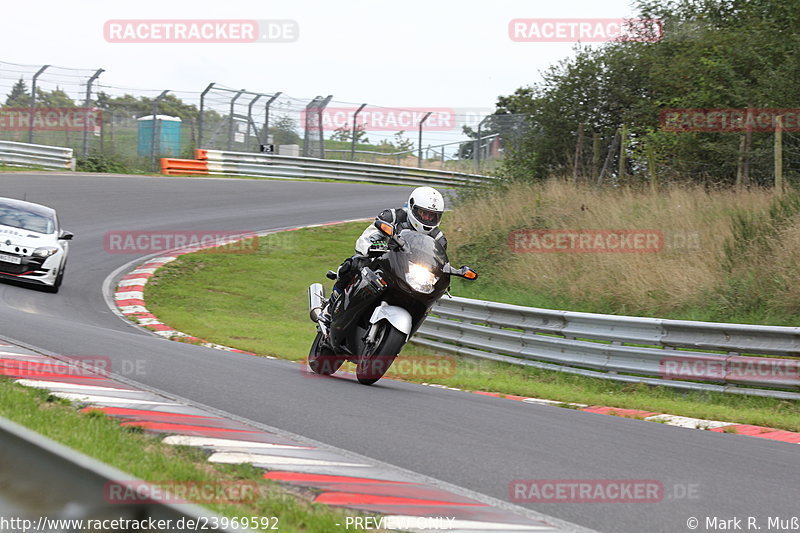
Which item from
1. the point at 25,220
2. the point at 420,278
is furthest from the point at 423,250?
the point at 25,220

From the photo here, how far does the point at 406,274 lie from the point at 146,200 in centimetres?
1918

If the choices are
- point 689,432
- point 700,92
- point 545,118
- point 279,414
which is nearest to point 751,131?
point 700,92

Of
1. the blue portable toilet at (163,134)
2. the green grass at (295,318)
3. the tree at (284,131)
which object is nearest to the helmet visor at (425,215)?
the green grass at (295,318)

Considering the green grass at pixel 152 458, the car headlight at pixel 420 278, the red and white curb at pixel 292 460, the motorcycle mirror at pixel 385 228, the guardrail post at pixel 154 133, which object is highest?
the guardrail post at pixel 154 133

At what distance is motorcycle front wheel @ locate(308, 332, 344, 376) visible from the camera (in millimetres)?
9305

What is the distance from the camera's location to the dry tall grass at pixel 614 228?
12422mm

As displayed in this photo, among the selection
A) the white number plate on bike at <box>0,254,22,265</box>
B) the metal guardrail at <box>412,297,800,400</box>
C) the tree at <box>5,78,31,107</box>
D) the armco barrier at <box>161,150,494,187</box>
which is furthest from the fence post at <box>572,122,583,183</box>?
the tree at <box>5,78,31,107</box>

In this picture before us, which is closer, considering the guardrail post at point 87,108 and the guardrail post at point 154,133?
the guardrail post at point 87,108

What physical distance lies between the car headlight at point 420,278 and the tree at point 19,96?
24.9 meters

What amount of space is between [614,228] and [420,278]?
8476mm

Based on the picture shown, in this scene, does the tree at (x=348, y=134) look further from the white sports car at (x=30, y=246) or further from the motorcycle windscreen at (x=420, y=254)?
the motorcycle windscreen at (x=420, y=254)

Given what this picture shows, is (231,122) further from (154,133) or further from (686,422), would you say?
(686,422)

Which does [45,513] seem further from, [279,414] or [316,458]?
[279,414]

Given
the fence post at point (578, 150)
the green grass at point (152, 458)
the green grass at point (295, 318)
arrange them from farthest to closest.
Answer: the fence post at point (578, 150), the green grass at point (295, 318), the green grass at point (152, 458)
